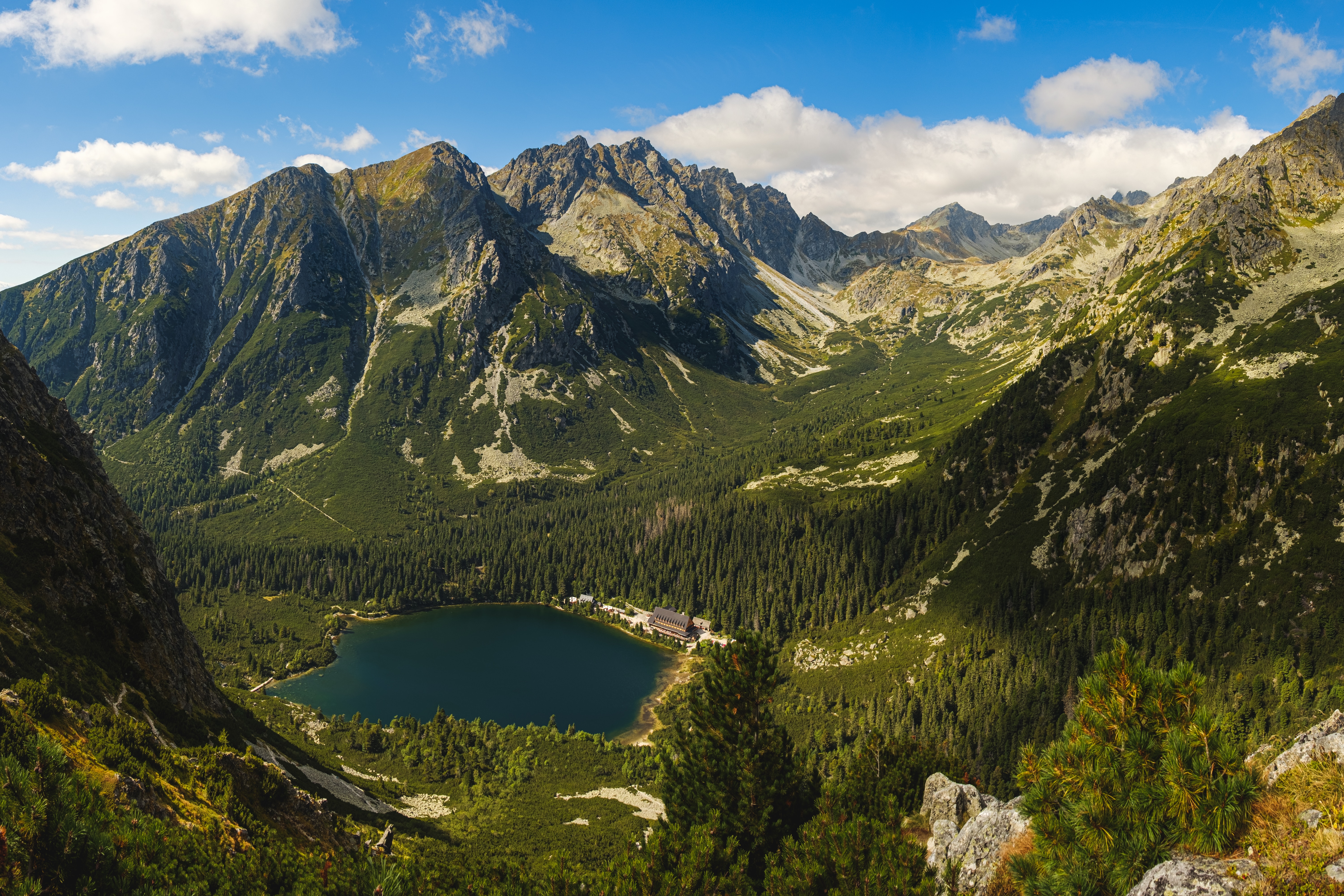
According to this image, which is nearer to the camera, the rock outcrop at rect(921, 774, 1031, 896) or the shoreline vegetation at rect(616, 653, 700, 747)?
the rock outcrop at rect(921, 774, 1031, 896)

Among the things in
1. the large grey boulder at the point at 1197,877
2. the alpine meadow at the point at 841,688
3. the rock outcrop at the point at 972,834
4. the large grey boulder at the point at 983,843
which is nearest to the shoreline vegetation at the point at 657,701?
the alpine meadow at the point at 841,688

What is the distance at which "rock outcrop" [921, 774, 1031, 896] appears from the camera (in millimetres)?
25625

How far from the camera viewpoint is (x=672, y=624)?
174 meters

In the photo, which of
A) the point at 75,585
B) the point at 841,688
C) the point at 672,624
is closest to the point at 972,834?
the point at 75,585

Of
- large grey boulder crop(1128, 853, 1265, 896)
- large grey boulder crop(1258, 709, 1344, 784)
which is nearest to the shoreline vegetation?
large grey boulder crop(1258, 709, 1344, 784)

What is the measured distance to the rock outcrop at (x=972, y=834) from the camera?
1009 inches

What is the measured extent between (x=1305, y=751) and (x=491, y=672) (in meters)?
154

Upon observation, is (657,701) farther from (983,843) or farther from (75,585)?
(983,843)

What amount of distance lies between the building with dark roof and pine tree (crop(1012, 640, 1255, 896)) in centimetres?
15501

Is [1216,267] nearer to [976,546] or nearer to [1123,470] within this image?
[1123,470]

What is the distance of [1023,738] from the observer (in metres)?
109

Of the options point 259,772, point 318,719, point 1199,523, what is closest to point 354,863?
point 259,772

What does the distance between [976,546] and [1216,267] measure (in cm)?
11998

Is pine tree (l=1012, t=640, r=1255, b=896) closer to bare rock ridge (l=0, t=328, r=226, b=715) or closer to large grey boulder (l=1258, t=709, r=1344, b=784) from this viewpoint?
large grey boulder (l=1258, t=709, r=1344, b=784)
